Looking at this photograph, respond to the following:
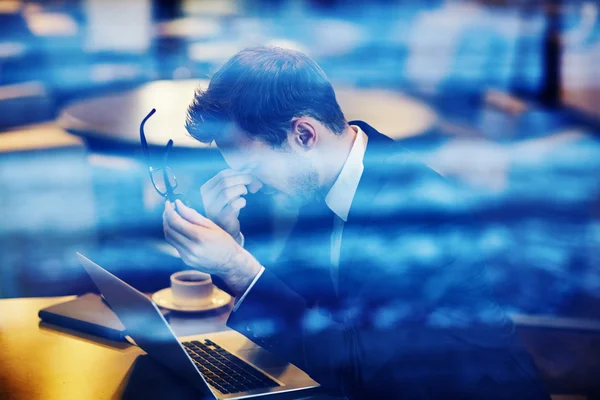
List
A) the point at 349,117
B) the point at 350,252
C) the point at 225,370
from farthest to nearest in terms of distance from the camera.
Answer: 1. the point at 349,117
2. the point at 350,252
3. the point at 225,370

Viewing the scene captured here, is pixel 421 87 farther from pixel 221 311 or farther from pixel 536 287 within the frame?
pixel 221 311

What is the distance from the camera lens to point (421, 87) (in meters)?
4.60

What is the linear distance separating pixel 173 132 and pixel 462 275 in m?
0.88

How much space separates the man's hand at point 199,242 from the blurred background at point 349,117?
0.47ft

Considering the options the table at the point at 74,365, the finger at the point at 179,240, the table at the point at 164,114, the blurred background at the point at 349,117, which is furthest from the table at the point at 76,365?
the table at the point at 164,114

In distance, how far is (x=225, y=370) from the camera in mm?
771

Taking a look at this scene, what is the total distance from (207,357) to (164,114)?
1032mm

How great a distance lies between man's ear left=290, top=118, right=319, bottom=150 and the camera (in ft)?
3.09

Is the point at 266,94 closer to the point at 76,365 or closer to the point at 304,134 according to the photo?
the point at 304,134

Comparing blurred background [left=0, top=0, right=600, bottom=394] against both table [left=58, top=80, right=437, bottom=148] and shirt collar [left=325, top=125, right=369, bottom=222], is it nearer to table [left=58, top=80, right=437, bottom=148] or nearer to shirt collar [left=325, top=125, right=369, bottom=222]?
table [left=58, top=80, right=437, bottom=148]

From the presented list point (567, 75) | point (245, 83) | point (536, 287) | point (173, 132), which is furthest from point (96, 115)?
point (567, 75)

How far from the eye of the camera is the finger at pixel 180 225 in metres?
0.85

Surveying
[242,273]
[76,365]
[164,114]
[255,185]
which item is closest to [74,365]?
[76,365]

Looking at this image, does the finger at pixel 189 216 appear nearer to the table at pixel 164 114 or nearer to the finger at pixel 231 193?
the finger at pixel 231 193
